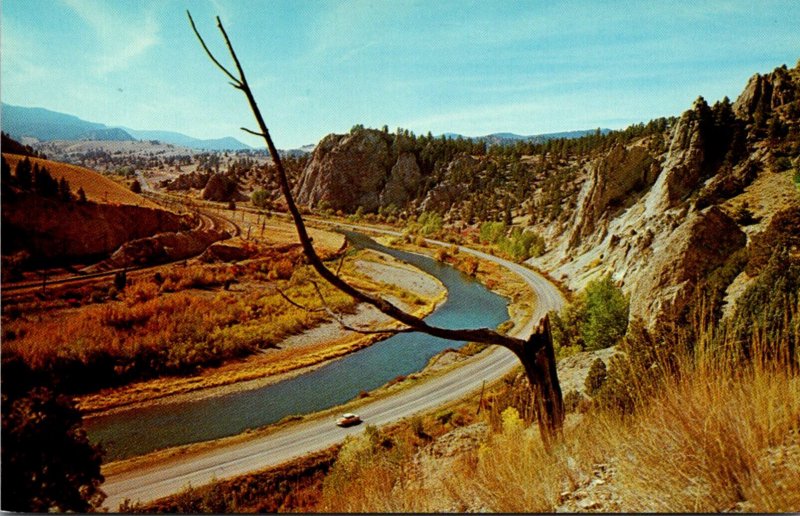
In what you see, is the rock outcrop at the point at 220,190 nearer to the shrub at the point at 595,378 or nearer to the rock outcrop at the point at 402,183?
the rock outcrop at the point at 402,183

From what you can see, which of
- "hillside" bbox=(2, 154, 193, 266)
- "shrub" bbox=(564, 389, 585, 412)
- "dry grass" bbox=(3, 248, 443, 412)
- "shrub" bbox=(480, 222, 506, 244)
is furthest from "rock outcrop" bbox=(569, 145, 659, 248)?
"hillside" bbox=(2, 154, 193, 266)

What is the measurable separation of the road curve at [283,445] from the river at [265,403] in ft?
5.22

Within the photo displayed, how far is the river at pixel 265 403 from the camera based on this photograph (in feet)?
46.5

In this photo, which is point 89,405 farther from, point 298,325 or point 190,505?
point 298,325

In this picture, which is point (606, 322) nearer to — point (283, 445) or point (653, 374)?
point (283, 445)

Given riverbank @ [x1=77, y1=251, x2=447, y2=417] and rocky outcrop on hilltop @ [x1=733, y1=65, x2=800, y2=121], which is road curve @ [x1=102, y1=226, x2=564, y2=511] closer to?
riverbank @ [x1=77, y1=251, x2=447, y2=417]

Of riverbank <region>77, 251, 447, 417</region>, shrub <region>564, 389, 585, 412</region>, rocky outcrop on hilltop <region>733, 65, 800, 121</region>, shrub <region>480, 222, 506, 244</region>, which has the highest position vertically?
rocky outcrop on hilltop <region>733, 65, 800, 121</region>

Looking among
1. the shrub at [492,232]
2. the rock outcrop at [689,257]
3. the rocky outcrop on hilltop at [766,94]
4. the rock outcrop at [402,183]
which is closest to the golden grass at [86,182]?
the rock outcrop at [689,257]

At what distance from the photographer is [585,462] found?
2.84 metres

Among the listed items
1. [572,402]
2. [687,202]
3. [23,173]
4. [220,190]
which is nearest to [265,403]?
[23,173]

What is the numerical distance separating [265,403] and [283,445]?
12.3 ft

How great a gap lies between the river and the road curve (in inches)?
62.6

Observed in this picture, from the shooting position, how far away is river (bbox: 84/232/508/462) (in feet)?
46.5

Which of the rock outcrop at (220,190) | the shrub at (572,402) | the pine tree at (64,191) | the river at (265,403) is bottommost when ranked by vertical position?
the river at (265,403)
